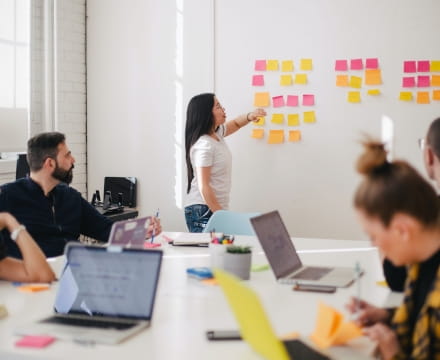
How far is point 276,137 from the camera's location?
15.3ft

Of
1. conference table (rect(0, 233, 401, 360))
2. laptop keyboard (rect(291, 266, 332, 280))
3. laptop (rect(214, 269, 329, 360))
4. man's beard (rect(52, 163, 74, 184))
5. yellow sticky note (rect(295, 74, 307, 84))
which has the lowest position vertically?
conference table (rect(0, 233, 401, 360))

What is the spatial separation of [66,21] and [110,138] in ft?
3.17

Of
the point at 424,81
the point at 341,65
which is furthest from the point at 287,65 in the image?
the point at 424,81

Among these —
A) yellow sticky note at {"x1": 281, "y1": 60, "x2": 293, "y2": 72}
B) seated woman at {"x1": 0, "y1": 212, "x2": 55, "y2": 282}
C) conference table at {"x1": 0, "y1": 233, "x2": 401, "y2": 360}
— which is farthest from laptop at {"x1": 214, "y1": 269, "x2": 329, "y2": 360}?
yellow sticky note at {"x1": 281, "y1": 60, "x2": 293, "y2": 72}

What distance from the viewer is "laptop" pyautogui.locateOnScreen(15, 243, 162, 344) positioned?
68.6 inches

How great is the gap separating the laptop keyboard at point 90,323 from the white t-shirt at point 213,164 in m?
2.36

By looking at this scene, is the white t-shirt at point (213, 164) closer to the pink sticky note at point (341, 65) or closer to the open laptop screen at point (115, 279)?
the pink sticky note at point (341, 65)

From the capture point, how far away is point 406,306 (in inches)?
59.8

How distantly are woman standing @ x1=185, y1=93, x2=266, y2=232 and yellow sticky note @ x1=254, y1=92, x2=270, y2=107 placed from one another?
0.49 metres

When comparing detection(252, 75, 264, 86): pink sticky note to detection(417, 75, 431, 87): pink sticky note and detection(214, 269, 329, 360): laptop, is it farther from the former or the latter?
detection(214, 269, 329, 360): laptop

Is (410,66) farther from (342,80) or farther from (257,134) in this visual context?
(257,134)

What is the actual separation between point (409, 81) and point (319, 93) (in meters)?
0.61

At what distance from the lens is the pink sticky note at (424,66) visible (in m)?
4.33

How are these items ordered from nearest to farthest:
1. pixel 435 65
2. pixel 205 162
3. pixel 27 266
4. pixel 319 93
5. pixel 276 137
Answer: pixel 27 266, pixel 205 162, pixel 435 65, pixel 319 93, pixel 276 137
